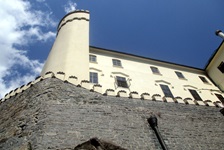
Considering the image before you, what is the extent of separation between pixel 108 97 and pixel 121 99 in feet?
1.98

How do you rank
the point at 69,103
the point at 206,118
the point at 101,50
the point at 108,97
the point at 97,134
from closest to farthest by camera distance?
1. the point at 97,134
2. the point at 69,103
3. the point at 108,97
4. the point at 206,118
5. the point at 101,50

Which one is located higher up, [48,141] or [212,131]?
[212,131]

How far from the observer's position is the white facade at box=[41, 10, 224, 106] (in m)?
10.9

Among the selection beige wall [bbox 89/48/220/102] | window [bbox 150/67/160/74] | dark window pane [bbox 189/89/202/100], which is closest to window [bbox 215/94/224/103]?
Result: beige wall [bbox 89/48/220/102]

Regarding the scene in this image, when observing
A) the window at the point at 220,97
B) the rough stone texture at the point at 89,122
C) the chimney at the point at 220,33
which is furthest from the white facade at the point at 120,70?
the chimney at the point at 220,33

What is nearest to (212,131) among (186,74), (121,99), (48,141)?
(121,99)

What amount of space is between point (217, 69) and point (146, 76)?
797cm

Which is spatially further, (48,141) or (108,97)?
(108,97)

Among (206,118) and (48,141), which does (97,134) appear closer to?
(48,141)

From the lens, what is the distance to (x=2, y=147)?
5.92 metres

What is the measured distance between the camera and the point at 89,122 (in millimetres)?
6805

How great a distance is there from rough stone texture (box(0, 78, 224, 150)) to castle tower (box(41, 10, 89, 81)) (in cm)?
170

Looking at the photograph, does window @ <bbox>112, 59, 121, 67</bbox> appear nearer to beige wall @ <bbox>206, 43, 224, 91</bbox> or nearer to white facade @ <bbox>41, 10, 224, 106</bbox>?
white facade @ <bbox>41, 10, 224, 106</bbox>

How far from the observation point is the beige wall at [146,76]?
1404 cm
